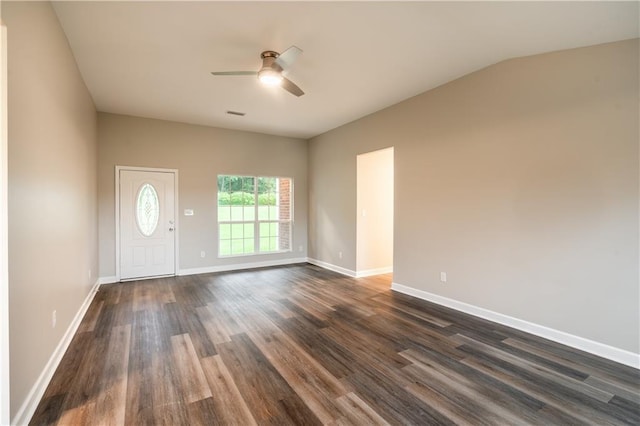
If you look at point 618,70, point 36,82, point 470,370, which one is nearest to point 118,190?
point 36,82

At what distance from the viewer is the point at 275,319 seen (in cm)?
347

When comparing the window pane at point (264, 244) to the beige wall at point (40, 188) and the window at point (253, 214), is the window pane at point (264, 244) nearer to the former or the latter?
the window at point (253, 214)

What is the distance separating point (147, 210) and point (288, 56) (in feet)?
13.8

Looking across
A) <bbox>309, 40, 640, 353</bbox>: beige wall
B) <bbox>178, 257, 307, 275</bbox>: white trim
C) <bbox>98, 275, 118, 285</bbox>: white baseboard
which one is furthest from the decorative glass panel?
<bbox>309, 40, 640, 353</bbox>: beige wall

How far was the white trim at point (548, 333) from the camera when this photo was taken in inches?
98.9

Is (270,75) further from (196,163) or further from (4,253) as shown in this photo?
(196,163)

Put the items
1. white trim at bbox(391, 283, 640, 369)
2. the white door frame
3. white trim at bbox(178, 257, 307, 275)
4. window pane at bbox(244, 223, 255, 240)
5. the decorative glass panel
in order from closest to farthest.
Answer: white trim at bbox(391, 283, 640, 369), the white door frame, the decorative glass panel, white trim at bbox(178, 257, 307, 275), window pane at bbox(244, 223, 255, 240)

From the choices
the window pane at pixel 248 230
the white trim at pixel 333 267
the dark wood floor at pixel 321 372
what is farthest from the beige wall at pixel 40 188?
the white trim at pixel 333 267

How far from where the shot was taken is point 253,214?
257 inches

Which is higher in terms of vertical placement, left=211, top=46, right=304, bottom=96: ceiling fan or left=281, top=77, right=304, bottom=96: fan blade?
left=211, top=46, right=304, bottom=96: ceiling fan

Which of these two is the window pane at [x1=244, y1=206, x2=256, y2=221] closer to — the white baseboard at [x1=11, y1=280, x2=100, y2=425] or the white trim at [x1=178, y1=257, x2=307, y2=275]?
the white trim at [x1=178, y1=257, x2=307, y2=275]

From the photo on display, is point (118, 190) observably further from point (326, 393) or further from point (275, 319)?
point (326, 393)

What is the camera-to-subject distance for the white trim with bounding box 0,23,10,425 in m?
1.51

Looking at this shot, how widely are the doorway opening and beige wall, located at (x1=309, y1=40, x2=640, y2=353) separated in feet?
3.39
